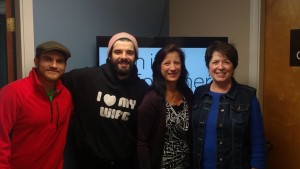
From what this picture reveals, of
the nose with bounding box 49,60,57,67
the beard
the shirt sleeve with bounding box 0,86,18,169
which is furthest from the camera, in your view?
the beard

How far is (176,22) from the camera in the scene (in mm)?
2844

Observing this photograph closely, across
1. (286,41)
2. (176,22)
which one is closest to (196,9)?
(176,22)

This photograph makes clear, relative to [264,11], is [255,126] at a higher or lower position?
lower

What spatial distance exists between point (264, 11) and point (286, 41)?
275 mm

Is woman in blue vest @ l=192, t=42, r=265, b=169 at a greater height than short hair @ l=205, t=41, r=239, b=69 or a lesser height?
lesser

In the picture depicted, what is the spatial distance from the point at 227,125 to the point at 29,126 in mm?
996

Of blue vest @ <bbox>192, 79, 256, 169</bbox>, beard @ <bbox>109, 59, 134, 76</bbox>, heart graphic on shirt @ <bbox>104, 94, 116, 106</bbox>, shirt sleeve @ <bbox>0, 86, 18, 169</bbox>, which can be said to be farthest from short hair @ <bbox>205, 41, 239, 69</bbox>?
shirt sleeve @ <bbox>0, 86, 18, 169</bbox>

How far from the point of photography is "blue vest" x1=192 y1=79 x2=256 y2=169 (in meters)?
1.73

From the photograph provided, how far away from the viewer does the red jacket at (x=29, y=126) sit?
1.53 m

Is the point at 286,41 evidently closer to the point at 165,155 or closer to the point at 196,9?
the point at 196,9

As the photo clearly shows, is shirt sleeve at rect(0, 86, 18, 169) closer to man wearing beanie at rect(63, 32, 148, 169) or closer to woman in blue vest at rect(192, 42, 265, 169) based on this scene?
man wearing beanie at rect(63, 32, 148, 169)

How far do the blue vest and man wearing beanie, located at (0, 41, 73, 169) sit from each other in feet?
2.41

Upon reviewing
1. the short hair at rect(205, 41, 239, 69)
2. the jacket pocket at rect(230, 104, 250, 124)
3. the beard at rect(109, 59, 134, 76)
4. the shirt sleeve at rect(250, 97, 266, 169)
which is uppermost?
the short hair at rect(205, 41, 239, 69)

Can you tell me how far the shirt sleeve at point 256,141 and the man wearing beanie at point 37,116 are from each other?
3.29ft
